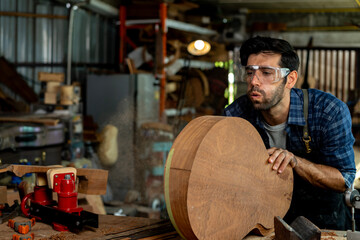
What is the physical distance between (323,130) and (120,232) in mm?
1171

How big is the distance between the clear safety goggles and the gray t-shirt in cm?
29

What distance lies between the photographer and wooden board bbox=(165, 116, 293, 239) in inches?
62.1

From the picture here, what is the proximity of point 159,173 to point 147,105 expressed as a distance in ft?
3.35

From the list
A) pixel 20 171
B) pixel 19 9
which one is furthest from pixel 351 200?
pixel 19 9

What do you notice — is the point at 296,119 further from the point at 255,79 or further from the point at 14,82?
the point at 14,82

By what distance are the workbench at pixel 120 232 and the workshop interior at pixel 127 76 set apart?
2.43 feet

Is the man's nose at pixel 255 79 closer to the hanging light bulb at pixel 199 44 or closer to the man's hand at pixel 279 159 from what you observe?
the man's hand at pixel 279 159

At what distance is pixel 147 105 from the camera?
6.06 m

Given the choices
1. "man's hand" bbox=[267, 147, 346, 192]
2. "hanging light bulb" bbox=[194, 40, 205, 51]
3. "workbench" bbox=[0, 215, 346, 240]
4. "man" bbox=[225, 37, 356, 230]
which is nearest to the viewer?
"workbench" bbox=[0, 215, 346, 240]

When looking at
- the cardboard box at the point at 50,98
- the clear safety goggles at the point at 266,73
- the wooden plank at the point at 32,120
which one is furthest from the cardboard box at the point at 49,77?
the clear safety goggles at the point at 266,73

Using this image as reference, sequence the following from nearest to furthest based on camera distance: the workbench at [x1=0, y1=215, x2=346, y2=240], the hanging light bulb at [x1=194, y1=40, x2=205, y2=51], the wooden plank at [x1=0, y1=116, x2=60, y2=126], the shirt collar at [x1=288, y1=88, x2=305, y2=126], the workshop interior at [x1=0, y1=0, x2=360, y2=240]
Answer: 1. the workbench at [x1=0, y1=215, x2=346, y2=240]
2. the shirt collar at [x1=288, y1=88, x2=305, y2=126]
3. the hanging light bulb at [x1=194, y1=40, x2=205, y2=51]
4. the wooden plank at [x1=0, y1=116, x2=60, y2=126]
5. the workshop interior at [x1=0, y1=0, x2=360, y2=240]

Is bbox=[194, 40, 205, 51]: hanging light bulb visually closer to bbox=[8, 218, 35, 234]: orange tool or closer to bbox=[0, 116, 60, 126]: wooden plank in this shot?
bbox=[8, 218, 35, 234]: orange tool

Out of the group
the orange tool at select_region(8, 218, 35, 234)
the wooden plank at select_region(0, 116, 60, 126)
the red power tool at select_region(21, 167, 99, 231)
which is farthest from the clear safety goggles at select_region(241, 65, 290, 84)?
the wooden plank at select_region(0, 116, 60, 126)

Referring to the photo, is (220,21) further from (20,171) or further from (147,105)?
(20,171)
